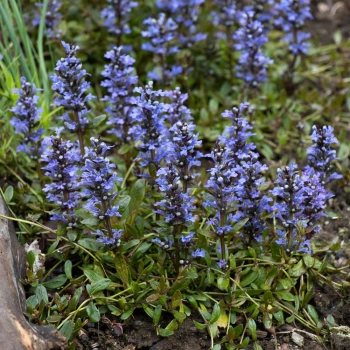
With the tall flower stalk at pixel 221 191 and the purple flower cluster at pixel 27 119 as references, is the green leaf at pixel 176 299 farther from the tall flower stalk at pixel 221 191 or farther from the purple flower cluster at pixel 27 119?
the purple flower cluster at pixel 27 119

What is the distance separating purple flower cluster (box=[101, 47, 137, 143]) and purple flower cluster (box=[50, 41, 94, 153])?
1.13 feet

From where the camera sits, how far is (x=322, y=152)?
439 centimetres

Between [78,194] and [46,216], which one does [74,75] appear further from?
[46,216]

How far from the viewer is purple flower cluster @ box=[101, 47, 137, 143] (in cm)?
468

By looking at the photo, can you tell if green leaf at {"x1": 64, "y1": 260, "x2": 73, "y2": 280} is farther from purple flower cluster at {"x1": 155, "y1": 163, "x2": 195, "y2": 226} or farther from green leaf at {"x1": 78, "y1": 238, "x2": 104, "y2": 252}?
purple flower cluster at {"x1": 155, "y1": 163, "x2": 195, "y2": 226}

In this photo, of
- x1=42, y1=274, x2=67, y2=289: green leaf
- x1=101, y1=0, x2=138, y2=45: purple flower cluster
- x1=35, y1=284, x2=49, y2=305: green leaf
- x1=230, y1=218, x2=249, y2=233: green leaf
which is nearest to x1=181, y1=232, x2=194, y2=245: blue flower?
x1=230, y1=218, x2=249, y2=233: green leaf

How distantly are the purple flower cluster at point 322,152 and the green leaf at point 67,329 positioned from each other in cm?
204

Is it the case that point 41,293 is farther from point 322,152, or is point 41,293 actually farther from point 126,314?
A: point 322,152

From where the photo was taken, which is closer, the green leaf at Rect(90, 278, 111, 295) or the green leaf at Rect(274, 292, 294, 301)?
the green leaf at Rect(90, 278, 111, 295)

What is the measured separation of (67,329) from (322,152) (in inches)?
85.0

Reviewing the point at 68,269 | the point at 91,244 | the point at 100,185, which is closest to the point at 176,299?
the point at 91,244

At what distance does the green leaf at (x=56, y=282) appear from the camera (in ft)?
13.8

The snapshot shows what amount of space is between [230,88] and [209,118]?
665 mm

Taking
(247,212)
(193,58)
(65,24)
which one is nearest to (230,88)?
(193,58)
